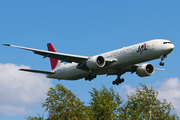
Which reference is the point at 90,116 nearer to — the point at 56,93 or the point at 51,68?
the point at 56,93

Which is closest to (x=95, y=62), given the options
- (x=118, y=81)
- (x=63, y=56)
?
(x=63, y=56)

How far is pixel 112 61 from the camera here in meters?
41.6

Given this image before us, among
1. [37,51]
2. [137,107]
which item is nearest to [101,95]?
[137,107]

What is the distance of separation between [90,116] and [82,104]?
6.95ft

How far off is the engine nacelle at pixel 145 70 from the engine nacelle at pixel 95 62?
719cm

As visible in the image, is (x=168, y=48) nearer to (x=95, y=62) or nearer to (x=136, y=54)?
(x=136, y=54)

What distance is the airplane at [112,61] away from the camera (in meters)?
38.4

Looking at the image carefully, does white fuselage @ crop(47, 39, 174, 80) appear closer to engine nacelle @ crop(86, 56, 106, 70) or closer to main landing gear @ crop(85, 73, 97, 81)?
main landing gear @ crop(85, 73, 97, 81)

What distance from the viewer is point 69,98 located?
3941cm

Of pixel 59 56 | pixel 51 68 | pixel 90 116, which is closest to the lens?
pixel 90 116

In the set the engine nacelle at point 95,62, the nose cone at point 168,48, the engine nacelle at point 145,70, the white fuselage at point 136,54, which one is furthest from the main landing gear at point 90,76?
the nose cone at point 168,48

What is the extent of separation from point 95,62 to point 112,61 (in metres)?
2.23

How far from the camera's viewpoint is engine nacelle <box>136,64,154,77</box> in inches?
1816

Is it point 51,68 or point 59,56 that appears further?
point 51,68
